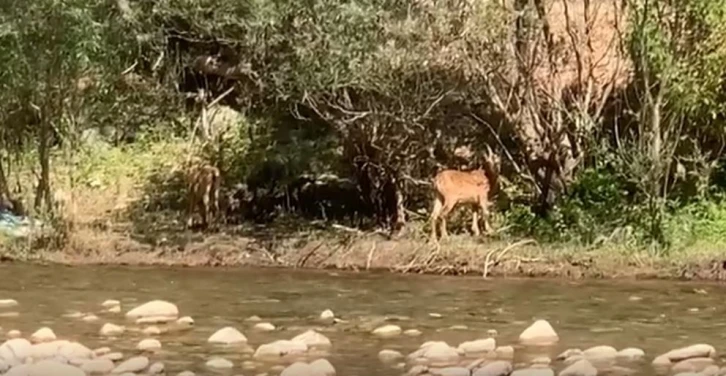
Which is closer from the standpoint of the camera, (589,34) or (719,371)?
(719,371)

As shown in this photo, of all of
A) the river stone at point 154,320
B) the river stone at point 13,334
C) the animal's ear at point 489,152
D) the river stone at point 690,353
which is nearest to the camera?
the river stone at point 690,353

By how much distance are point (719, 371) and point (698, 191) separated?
7823 millimetres

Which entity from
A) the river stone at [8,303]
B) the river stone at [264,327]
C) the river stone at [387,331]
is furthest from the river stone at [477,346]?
the river stone at [8,303]

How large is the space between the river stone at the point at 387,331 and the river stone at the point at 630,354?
1.77m

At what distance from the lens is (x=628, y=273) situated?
13617 mm

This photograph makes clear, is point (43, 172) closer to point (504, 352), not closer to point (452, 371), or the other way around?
point (504, 352)

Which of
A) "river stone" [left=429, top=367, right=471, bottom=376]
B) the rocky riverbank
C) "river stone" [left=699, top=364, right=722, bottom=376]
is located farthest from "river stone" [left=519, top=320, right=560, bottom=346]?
"river stone" [left=429, top=367, right=471, bottom=376]

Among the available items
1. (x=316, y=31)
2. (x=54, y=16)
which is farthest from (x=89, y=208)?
(x=316, y=31)

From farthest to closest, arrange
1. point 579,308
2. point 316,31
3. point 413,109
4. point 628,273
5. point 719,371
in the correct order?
point 413,109
point 316,31
point 628,273
point 579,308
point 719,371

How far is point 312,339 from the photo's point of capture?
360 inches

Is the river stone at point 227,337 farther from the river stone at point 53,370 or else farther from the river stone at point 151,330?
the river stone at point 53,370

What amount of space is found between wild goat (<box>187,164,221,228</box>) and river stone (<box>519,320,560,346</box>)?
7.84 metres

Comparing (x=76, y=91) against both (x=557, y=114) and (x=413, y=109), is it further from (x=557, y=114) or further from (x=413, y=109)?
(x=557, y=114)

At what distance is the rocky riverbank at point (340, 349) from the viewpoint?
7.79 m
